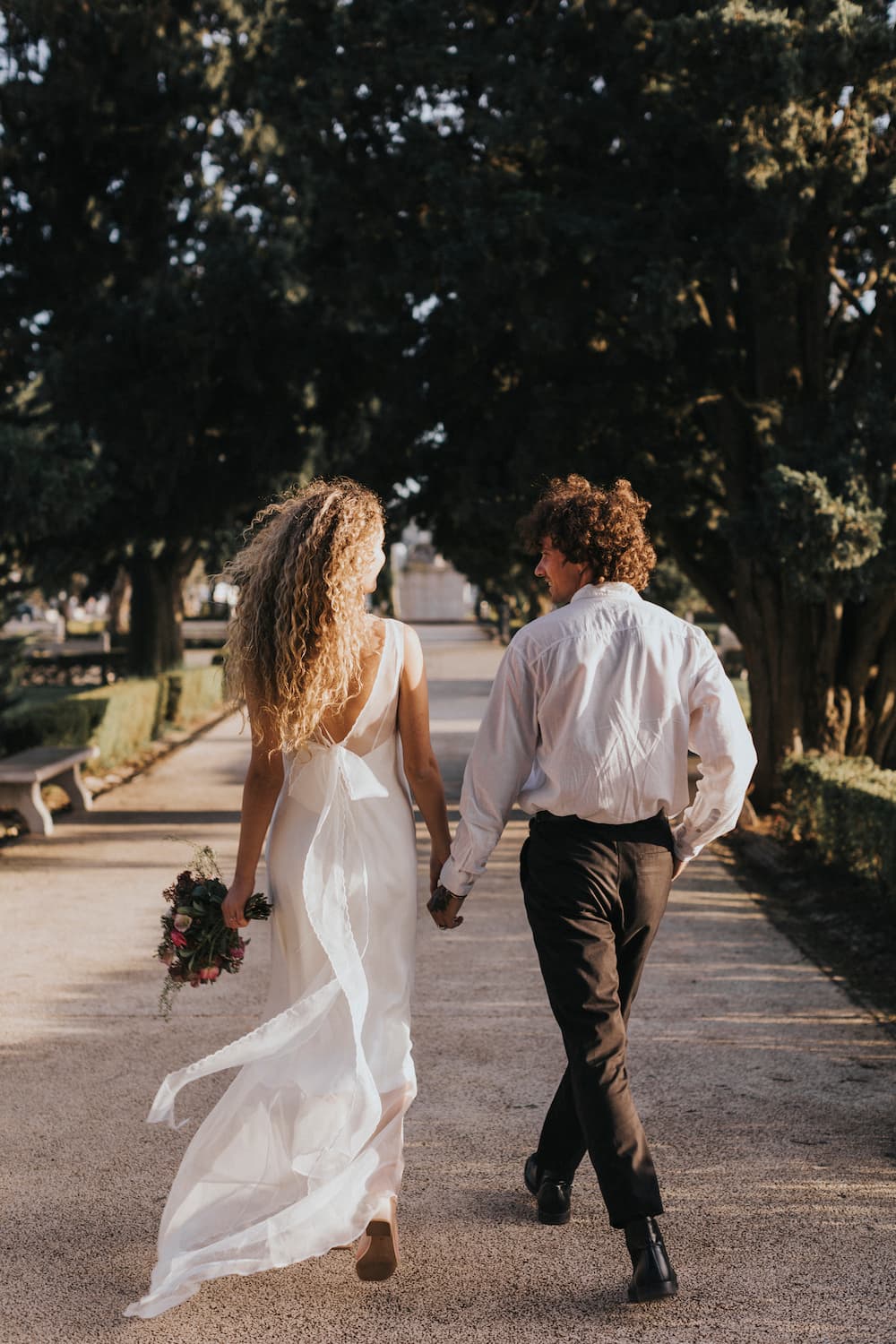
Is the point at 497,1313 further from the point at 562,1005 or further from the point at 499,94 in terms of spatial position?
the point at 499,94

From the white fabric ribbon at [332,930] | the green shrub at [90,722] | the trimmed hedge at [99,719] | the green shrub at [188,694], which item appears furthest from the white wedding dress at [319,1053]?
the green shrub at [188,694]

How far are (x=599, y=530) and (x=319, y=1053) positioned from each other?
4.84 feet

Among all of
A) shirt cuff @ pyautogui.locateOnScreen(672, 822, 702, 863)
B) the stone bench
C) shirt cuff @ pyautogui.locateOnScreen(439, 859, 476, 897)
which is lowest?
the stone bench

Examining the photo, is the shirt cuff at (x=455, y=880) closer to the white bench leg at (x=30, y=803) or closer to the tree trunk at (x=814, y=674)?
the white bench leg at (x=30, y=803)

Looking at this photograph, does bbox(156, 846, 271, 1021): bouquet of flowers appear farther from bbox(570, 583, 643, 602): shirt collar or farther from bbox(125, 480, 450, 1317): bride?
bbox(570, 583, 643, 602): shirt collar

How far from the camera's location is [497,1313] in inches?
122

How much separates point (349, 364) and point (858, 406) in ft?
16.5

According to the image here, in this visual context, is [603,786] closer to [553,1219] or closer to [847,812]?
[553,1219]

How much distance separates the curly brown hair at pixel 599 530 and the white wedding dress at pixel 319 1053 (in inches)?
19.4

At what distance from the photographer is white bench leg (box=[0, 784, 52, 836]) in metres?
10.3

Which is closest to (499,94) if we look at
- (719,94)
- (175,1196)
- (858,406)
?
(719,94)

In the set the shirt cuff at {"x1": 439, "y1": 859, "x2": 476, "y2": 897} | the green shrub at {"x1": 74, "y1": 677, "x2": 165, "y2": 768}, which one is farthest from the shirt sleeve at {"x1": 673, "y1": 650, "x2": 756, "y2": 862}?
the green shrub at {"x1": 74, "y1": 677, "x2": 165, "y2": 768}

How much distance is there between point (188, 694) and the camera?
69.4 ft

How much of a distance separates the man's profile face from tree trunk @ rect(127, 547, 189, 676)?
63.0ft
